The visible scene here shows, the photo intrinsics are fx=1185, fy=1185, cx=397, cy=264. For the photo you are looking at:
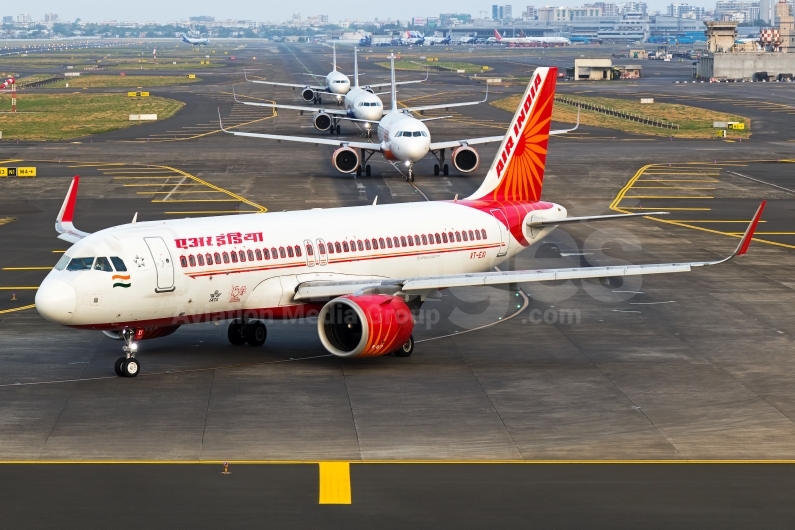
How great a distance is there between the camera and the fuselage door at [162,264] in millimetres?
36969

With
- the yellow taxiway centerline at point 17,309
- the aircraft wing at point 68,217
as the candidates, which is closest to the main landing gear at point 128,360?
the aircraft wing at point 68,217

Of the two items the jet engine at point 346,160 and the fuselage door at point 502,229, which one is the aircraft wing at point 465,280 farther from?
the jet engine at point 346,160

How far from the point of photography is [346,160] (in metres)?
91.4

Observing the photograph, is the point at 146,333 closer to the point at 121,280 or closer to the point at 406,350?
the point at 121,280

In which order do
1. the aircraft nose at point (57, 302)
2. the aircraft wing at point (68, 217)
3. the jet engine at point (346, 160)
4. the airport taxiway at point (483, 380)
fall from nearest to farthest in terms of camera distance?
the airport taxiway at point (483, 380) → the aircraft nose at point (57, 302) → the aircraft wing at point (68, 217) → the jet engine at point (346, 160)

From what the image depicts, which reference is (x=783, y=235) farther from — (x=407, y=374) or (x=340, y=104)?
(x=340, y=104)

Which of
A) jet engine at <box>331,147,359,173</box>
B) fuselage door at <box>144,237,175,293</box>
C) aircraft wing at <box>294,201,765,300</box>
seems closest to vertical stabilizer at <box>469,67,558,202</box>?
aircraft wing at <box>294,201,765,300</box>

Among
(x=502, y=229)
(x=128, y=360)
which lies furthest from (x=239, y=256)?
(x=502, y=229)

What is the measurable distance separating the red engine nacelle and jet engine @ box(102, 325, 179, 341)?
5537 millimetres

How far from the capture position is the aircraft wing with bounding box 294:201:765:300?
37.8m

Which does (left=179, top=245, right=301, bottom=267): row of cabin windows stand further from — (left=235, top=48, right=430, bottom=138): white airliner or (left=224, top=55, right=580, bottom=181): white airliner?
(left=235, top=48, right=430, bottom=138): white airliner

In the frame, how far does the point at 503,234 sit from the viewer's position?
4600cm

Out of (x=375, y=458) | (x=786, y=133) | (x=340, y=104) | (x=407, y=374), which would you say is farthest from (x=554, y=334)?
(x=340, y=104)

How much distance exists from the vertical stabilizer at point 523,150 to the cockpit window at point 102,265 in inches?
667
